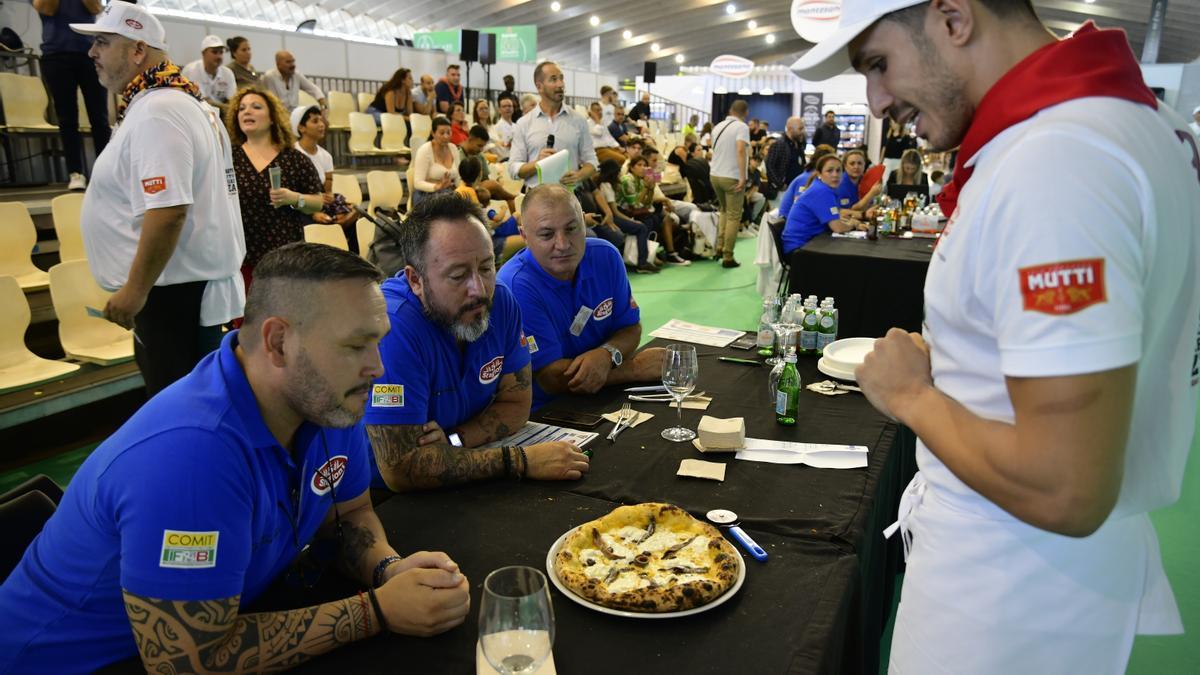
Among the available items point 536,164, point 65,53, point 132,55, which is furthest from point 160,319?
point 65,53

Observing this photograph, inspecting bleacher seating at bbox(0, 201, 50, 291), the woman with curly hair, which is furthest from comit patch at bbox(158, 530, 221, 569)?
bleacher seating at bbox(0, 201, 50, 291)

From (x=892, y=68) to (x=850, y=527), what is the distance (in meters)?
0.95

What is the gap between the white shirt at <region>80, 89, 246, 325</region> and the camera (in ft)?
8.32

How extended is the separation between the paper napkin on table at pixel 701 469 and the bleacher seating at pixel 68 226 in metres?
4.63

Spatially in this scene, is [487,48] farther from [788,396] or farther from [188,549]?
[188,549]

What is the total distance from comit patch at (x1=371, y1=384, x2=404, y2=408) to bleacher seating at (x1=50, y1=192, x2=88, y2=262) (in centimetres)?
406

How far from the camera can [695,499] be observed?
1.68 m

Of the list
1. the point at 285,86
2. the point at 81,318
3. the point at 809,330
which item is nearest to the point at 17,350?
the point at 81,318

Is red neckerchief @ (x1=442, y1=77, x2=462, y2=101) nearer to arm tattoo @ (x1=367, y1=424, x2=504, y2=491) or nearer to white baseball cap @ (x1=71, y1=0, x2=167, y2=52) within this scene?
white baseball cap @ (x1=71, y1=0, x2=167, y2=52)

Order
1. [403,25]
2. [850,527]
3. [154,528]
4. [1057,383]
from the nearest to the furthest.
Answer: [1057,383]
[154,528]
[850,527]
[403,25]

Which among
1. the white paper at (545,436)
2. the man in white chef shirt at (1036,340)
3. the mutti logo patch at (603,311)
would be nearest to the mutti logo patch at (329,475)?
the white paper at (545,436)

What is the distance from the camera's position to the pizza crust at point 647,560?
124 cm

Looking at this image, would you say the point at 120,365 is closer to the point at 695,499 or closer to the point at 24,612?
the point at 24,612

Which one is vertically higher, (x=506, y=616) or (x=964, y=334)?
(x=964, y=334)
